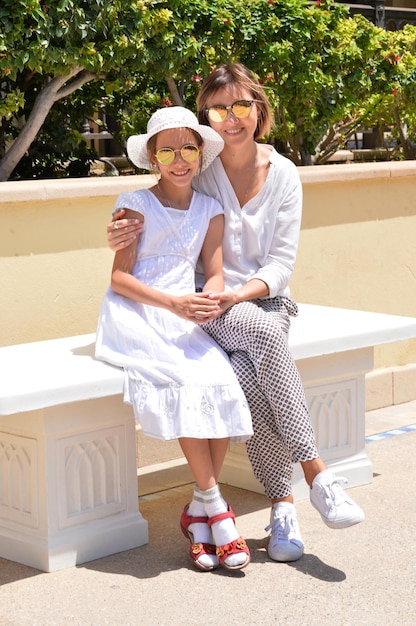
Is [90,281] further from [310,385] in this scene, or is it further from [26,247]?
[310,385]

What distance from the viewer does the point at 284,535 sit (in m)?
4.11

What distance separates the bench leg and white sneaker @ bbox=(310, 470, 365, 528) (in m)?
0.69

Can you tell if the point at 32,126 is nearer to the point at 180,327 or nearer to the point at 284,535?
the point at 180,327

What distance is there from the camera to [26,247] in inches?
197

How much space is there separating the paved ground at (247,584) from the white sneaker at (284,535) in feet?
0.12

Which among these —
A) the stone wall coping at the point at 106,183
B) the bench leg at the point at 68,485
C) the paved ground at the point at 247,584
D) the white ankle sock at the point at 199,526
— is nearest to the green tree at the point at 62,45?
the stone wall coping at the point at 106,183

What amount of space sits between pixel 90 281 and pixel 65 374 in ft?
4.07

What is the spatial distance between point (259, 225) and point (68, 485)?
1256 mm

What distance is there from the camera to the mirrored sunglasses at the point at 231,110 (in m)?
4.47

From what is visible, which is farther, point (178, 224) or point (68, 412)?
point (178, 224)

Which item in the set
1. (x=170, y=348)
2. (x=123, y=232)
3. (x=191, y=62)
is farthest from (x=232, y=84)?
(x=191, y=62)

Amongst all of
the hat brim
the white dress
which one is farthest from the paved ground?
the hat brim

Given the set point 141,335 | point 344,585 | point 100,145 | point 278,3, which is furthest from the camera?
point 100,145

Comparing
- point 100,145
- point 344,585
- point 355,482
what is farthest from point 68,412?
point 100,145
